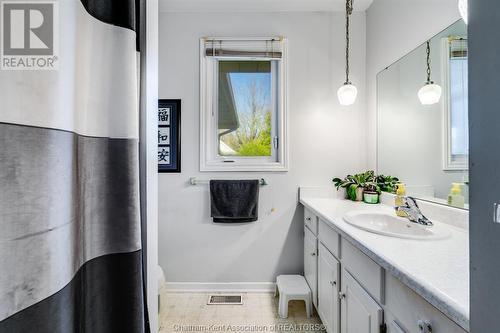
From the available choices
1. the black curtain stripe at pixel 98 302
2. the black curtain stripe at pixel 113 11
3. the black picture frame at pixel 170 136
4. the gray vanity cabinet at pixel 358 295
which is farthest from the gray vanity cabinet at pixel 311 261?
the black curtain stripe at pixel 113 11

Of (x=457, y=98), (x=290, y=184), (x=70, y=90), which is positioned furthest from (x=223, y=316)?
(x=457, y=98)

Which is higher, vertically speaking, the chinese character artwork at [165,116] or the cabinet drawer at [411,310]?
the chinese character artwork at [165,116]

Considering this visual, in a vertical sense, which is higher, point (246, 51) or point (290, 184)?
point (246, 51)

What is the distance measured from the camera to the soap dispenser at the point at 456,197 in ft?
3.94

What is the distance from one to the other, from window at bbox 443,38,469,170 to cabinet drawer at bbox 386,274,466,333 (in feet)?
2.52

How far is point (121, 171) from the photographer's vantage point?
20.5 inches

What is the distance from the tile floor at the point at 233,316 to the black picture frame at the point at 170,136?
A: 1.01m

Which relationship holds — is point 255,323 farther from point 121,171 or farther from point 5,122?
point 5,122

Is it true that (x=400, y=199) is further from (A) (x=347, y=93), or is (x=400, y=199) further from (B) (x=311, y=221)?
(A) (x=347, y=93)

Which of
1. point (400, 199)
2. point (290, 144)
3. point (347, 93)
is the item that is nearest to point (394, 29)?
point (347, 93)

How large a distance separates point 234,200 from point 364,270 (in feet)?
3.97

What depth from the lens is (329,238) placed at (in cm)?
142

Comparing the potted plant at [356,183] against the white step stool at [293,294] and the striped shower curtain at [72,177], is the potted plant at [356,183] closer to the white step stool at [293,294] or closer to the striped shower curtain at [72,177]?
the white step stool at [293,294]

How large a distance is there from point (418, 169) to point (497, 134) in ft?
4.44
